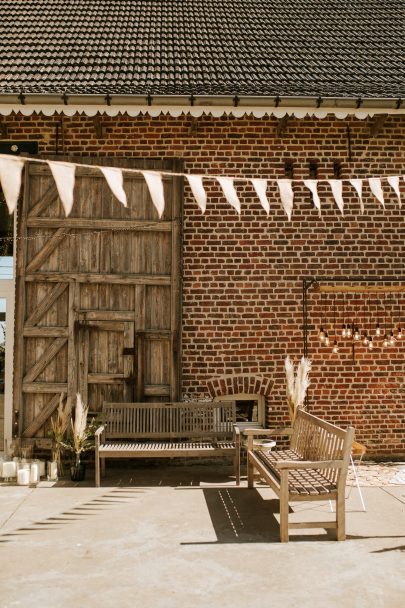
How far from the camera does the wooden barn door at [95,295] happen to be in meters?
7.22

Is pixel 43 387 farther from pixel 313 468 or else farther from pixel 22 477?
pixel 313 468

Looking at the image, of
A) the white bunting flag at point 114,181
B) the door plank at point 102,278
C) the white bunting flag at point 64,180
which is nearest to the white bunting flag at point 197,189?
the white bunting flag at point 114,181

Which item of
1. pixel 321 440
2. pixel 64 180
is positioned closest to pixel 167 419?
pixel 321 440

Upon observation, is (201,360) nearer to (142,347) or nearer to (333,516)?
(142,347)

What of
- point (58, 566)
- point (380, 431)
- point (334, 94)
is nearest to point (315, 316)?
point (380, 431)

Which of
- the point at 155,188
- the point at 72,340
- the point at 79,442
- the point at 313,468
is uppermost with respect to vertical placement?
the point at 155,188

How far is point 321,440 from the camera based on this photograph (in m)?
5.35

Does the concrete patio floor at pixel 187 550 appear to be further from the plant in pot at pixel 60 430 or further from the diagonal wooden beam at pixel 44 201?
the diagonal wooden beam at pixel 44 201

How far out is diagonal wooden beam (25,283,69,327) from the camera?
7.26 metres

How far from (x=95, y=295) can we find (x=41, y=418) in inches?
63.0

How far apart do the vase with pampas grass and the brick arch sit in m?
0.43

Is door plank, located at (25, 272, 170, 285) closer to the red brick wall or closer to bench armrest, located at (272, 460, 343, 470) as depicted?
the red brick wall

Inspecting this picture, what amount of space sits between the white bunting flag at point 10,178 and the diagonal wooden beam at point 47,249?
3.07 meters

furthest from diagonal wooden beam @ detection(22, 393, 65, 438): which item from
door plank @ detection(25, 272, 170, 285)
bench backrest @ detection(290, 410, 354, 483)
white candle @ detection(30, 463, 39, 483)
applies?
bench backrest @ detection(290, 410, 354, 483)
